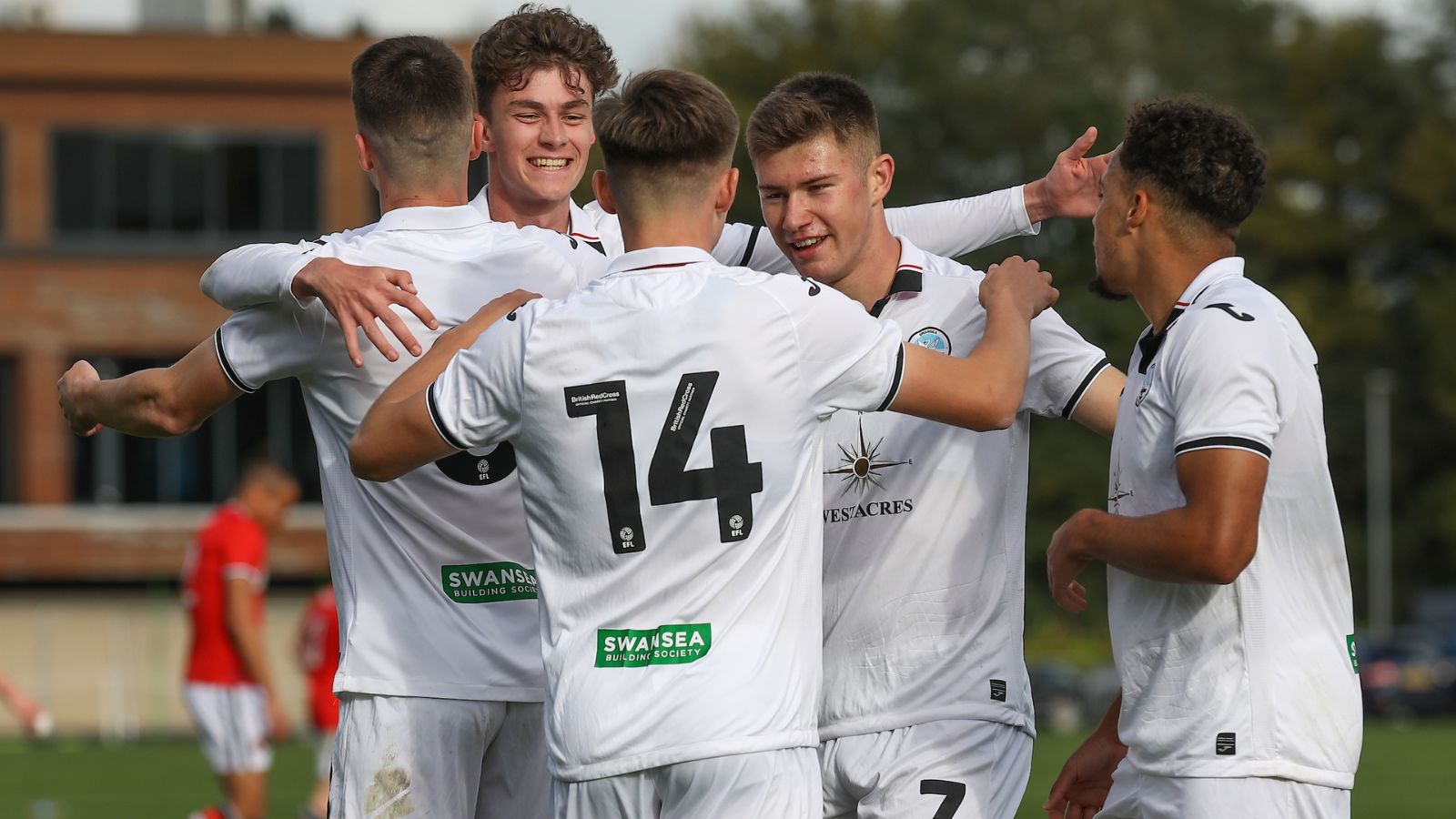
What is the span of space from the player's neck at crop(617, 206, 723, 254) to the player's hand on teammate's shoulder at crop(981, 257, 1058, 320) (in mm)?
835

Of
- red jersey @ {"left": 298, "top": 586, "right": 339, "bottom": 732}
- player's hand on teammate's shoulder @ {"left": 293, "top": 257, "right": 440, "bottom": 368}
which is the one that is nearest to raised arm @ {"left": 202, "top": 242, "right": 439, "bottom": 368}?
player's hand on teammate's shoulder @ {"left": 293, "top": 257, "right": 440, "bottom": 368}

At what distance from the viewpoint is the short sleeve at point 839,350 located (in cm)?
417

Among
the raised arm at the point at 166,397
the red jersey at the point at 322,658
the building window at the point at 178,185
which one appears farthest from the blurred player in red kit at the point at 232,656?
the building window at the point at 178,185

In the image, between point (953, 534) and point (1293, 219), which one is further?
point (1293, 219)

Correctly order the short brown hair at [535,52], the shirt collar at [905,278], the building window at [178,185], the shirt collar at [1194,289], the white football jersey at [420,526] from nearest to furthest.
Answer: the shirt collar at [1194,289] < the white football jersey at [420,526] < the shirt collar at [905,278] < the short brown hair at [535,52] < the building window at [178,185]

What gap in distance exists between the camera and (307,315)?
472 centimetres

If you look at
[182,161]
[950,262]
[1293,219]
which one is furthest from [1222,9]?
[950,262]

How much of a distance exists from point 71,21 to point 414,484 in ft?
125

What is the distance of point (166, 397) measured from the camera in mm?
4895

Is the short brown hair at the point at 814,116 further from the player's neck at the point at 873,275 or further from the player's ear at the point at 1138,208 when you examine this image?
the player's ear at the point at 1138,208

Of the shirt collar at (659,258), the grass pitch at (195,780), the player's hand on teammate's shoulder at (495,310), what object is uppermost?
the shirt collar at (659,258)

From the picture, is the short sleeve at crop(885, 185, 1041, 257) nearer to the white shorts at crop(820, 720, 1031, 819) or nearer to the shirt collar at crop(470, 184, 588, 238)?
the shirt collar at crop(470, 184, 588, 238)

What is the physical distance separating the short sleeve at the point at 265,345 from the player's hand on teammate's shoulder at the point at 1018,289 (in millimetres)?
1736

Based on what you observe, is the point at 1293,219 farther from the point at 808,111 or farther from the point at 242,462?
the point at 808,111
